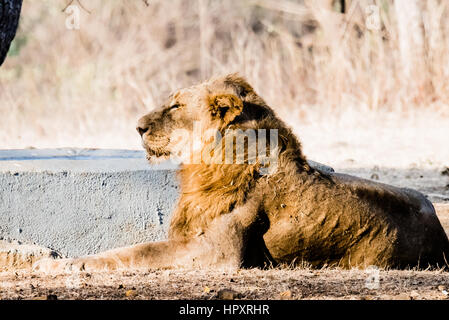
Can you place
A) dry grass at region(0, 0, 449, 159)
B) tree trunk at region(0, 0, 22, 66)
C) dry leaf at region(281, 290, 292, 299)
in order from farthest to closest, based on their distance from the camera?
1. dry grass at region(0, 0, 449, 159)
2. tree trunk at region(0, 0, 22, 66)
3. dry leaf at region(281, 290, 292, 299)

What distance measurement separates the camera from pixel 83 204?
6352mm

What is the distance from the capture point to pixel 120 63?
19.7 m

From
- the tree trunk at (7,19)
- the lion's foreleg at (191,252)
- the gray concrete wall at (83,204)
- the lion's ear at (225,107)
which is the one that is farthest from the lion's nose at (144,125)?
the tree trunk at (7,19)

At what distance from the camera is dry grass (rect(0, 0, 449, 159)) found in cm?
1458

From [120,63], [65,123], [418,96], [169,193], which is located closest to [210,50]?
[120,63]

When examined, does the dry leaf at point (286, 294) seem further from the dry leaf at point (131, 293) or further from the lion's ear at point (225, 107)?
the lion's ear at point (225, 107)

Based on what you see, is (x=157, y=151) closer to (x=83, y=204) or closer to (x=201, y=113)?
(x=201, y=113)

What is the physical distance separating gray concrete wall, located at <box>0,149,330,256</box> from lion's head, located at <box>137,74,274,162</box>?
110 cm

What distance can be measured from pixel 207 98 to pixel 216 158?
15.0 inches

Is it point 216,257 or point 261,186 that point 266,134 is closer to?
point 261,186

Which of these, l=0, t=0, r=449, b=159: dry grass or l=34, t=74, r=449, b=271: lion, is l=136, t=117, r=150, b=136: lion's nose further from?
l=0, t=0, r=449, b=159: dry grass

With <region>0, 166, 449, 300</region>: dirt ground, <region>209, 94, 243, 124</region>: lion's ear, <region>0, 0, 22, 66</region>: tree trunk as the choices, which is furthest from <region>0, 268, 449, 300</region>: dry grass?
<region>0, 0, 22, 66</region>: tree trunk

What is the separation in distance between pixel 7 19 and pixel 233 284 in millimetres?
3417

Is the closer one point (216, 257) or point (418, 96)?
point (216, 257)
